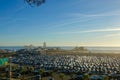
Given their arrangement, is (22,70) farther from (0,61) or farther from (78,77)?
(0,61)

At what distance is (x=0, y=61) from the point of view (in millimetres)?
16125

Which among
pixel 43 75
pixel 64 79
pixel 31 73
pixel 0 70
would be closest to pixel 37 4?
pixel 64 79

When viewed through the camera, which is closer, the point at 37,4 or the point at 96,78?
the point at 37,4

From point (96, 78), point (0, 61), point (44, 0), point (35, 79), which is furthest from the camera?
point (96, 78)

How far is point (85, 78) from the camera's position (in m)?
26.9

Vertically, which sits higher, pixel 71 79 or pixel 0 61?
pixel 0 61

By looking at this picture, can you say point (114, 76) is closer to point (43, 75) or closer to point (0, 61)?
point (43, 75)

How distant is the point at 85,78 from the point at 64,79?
2994 mm

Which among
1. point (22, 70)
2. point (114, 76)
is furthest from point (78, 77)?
point (22, 70)

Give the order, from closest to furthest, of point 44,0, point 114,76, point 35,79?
1. point 44,0
2. point 35,79
3. point 114,76

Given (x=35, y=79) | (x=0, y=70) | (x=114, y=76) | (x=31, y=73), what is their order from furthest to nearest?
(x=0, y=70)
(x=31, y=73)
(x=114, y=76)
(x=35, y=79)

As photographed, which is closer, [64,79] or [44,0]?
[44,0]

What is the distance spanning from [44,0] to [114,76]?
21.6 m

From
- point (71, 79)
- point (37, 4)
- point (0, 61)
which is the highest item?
point (37, 4)
